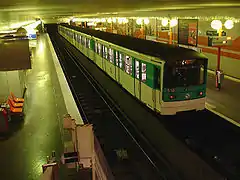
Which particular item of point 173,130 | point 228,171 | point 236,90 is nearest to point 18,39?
point 173,130

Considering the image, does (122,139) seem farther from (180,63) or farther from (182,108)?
(180,63)

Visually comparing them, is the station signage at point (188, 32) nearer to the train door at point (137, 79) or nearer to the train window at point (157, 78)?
the train door at point (137, 79)

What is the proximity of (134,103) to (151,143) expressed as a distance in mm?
4069

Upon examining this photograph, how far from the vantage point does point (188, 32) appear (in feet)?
64.3

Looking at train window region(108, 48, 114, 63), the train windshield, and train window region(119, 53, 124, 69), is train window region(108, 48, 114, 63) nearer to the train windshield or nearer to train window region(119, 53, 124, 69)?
train window region(119, 53, 124, 69)

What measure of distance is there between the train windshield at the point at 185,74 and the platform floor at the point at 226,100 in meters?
2.20

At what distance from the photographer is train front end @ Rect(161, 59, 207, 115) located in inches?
385

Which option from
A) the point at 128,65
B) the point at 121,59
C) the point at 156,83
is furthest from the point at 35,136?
the point at 121,59

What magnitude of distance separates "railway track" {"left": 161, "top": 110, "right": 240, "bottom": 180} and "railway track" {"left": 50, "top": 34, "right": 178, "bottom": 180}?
4.52ft

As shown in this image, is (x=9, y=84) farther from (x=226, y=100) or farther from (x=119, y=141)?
(x=226, y=100)

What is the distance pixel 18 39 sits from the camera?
8.69 metres

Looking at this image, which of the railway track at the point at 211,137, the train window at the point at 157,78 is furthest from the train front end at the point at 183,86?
the railway track at the point at 211,137

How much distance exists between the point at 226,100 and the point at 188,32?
7.24 m

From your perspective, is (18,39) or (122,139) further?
(122,139)
